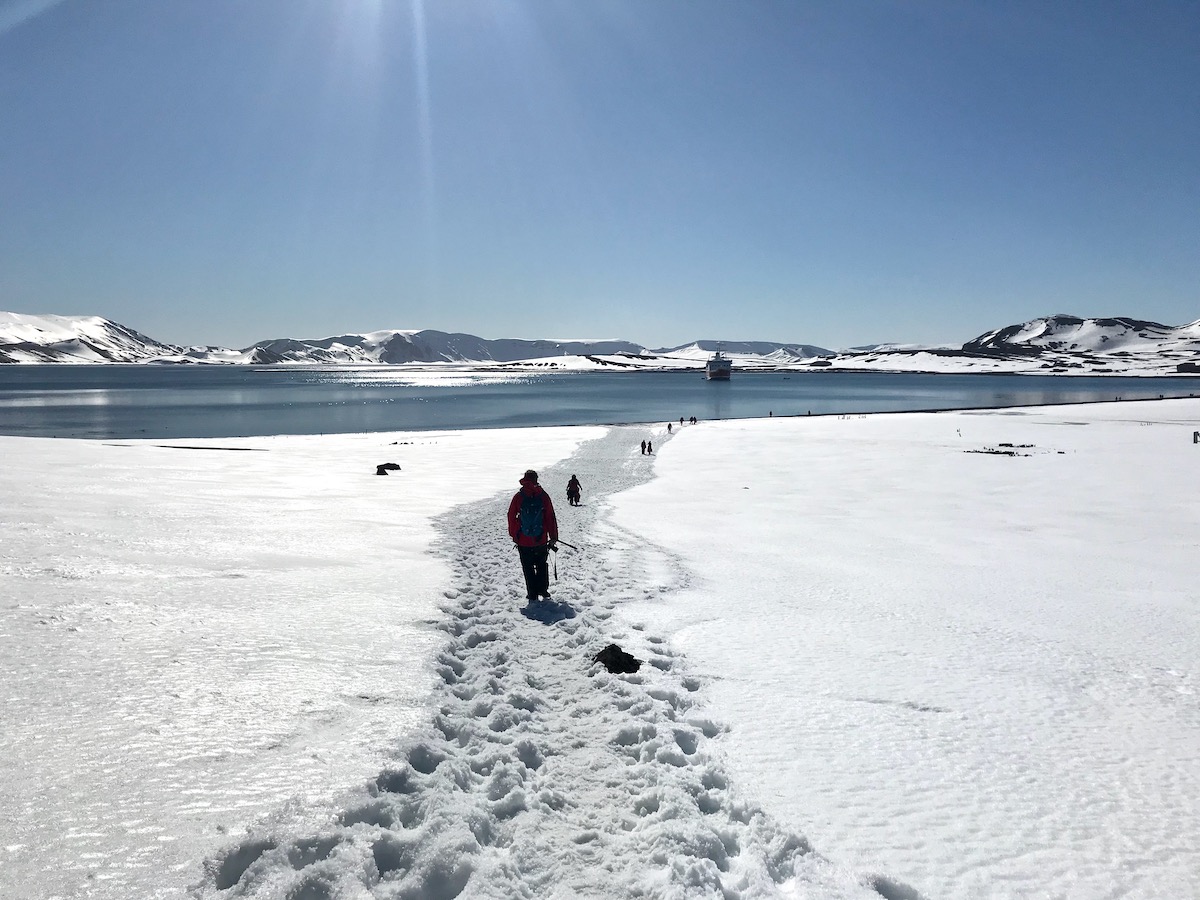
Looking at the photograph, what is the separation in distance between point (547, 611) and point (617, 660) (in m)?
2.38

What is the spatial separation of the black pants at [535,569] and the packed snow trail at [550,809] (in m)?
1.47

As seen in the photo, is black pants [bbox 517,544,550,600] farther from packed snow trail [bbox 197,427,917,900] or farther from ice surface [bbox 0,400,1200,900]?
packed snow trail [bbox 197,427,917,900]

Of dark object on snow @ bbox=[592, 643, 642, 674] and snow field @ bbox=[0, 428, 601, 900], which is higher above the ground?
snow field @ bbox=[0, 428, 601, 900]

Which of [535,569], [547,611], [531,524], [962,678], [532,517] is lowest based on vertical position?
[547,611]

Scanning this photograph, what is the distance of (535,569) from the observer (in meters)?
10.2

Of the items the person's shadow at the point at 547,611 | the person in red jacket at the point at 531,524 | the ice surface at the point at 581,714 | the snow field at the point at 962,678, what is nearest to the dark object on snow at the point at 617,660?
the ice surface at the point at 581,714

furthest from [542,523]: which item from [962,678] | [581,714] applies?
[962,678]

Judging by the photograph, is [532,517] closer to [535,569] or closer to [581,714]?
[535,569]

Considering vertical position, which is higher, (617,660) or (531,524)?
(531,524)

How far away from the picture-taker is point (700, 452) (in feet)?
125

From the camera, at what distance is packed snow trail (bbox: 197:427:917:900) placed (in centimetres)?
426

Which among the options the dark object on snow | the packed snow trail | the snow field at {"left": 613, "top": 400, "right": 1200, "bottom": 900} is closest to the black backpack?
the packed snow trail

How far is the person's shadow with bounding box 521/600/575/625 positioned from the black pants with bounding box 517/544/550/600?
0.56 feet

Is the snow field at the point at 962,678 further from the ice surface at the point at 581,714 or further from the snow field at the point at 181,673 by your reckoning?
the snow field at the point at 181,673
